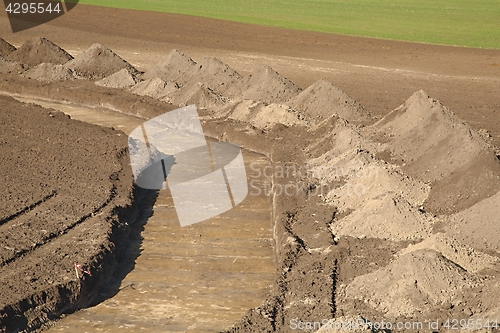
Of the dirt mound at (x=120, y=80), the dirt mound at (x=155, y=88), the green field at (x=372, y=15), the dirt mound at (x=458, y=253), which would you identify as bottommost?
the green field at (x=372, y=15)

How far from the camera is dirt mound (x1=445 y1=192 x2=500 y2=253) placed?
9.69 m

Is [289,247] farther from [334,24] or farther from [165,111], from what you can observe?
[334,24]

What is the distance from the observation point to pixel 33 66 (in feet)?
74.7

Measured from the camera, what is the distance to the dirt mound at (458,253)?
8.98m

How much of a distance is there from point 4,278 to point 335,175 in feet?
19.8

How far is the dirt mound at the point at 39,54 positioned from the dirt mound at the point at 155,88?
4.32 metres

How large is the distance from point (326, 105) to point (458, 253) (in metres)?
8.23

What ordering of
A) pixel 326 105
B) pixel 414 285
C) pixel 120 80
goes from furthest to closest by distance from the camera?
1. pixel 120 80
2. pixel 326 105
3. pixel 414 285

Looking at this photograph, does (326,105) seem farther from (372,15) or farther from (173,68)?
(372,15)

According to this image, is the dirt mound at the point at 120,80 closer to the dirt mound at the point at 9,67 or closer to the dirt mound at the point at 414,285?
the dirt mound at the point at 9,67

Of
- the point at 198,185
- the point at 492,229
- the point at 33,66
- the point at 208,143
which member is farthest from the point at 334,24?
the point at 492,229

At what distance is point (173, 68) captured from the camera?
68.4 feet

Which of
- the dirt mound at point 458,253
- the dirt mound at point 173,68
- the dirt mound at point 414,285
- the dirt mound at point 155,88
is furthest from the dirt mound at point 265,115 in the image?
the dirt mound at point 414,285

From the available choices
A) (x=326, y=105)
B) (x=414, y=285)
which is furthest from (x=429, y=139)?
(x=414, y=285)
